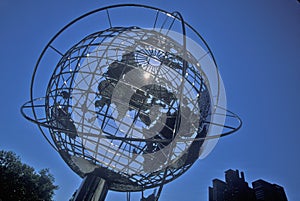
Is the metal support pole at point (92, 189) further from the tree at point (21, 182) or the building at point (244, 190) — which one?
the building at point (244, 190)

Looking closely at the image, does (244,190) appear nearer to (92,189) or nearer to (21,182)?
(92,189)

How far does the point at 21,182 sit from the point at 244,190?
15159 millimetres

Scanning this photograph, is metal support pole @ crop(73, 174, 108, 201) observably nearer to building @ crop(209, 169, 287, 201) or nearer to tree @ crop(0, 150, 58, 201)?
tree @ crop(0, 150, 58, 201)

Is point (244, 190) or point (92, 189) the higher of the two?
point (244, 190)

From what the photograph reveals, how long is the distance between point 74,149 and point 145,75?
2169 millimetres

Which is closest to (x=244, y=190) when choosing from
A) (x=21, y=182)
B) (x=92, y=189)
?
(x=92, y=189)

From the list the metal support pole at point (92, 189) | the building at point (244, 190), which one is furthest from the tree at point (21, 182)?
the building at point (244, 190)

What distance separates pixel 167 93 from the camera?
3898 millimetres

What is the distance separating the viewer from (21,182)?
1127cm

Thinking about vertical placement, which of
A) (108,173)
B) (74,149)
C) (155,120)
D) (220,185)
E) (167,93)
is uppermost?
(220,185)

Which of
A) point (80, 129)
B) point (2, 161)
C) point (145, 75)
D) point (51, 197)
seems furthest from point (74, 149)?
point (2, 161)

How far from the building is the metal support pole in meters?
12.5

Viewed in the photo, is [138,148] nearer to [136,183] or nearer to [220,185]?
[136,183]

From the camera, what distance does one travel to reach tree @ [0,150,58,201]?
10.4 meters
